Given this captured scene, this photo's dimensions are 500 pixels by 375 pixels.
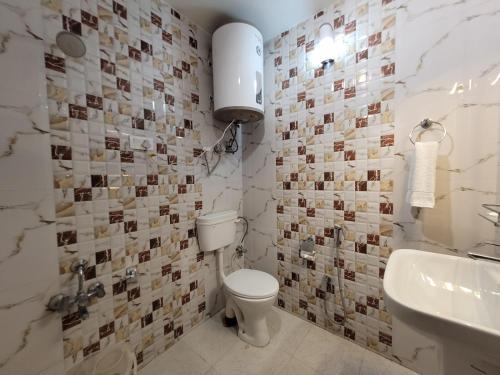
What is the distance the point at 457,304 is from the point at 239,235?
55.9 inches

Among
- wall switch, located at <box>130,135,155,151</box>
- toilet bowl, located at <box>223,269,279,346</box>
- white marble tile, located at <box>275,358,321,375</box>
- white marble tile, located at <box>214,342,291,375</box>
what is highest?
wall switch, located at <box>130,135,155,151</box>

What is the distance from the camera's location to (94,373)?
93cm

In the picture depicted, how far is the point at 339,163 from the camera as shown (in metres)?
1.38

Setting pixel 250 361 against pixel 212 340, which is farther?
pixel 212 340

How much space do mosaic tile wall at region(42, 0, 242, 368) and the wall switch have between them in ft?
0.08

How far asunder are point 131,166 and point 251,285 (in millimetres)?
1077

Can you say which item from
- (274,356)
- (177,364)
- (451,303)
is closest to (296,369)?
(274,356)

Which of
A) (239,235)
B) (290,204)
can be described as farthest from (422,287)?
(239,235)

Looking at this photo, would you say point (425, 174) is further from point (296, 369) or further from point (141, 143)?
point (141, 143)

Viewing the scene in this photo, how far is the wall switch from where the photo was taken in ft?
3.80

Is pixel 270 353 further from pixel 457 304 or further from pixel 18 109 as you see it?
pixel 18 109

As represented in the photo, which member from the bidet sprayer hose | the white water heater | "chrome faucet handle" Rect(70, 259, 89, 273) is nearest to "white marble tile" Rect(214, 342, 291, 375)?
the bidet sprayer hose

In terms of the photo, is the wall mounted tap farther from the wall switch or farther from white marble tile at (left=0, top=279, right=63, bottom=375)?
the wall switch

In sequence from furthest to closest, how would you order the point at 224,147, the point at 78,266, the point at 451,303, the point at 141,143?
the point at 224,147 < the point at 141,143 < the point at 78,266 < the point at 451,303
